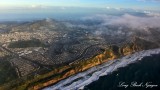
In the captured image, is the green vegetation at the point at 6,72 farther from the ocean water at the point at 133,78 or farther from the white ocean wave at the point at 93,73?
the ocean water at the point at 133,78

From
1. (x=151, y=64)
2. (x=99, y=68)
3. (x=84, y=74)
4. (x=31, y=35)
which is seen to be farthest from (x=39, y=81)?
(x=31, y=35)

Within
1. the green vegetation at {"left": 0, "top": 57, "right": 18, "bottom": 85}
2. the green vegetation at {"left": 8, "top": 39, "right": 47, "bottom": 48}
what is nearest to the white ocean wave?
the green vegetation at {"left": 0, "top": 57, "right": 18, "bottom": 85}

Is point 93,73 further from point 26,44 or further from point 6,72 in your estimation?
point 26,44

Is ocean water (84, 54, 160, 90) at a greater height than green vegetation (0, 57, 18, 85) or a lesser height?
lesser

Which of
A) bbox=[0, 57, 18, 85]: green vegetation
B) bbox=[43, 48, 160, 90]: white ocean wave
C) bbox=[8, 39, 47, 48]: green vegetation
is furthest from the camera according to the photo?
bbox=[8, 39, 47, 48]: green vegetation

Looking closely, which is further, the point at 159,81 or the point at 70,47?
the point at 70,47

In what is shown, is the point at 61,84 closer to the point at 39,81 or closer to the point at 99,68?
the point at 39,81

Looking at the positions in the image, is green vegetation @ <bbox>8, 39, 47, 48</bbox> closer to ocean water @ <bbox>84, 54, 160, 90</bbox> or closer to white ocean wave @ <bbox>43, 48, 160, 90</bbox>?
white ocean wave @ <bbox>43, 48, 160, 90</bbox>
